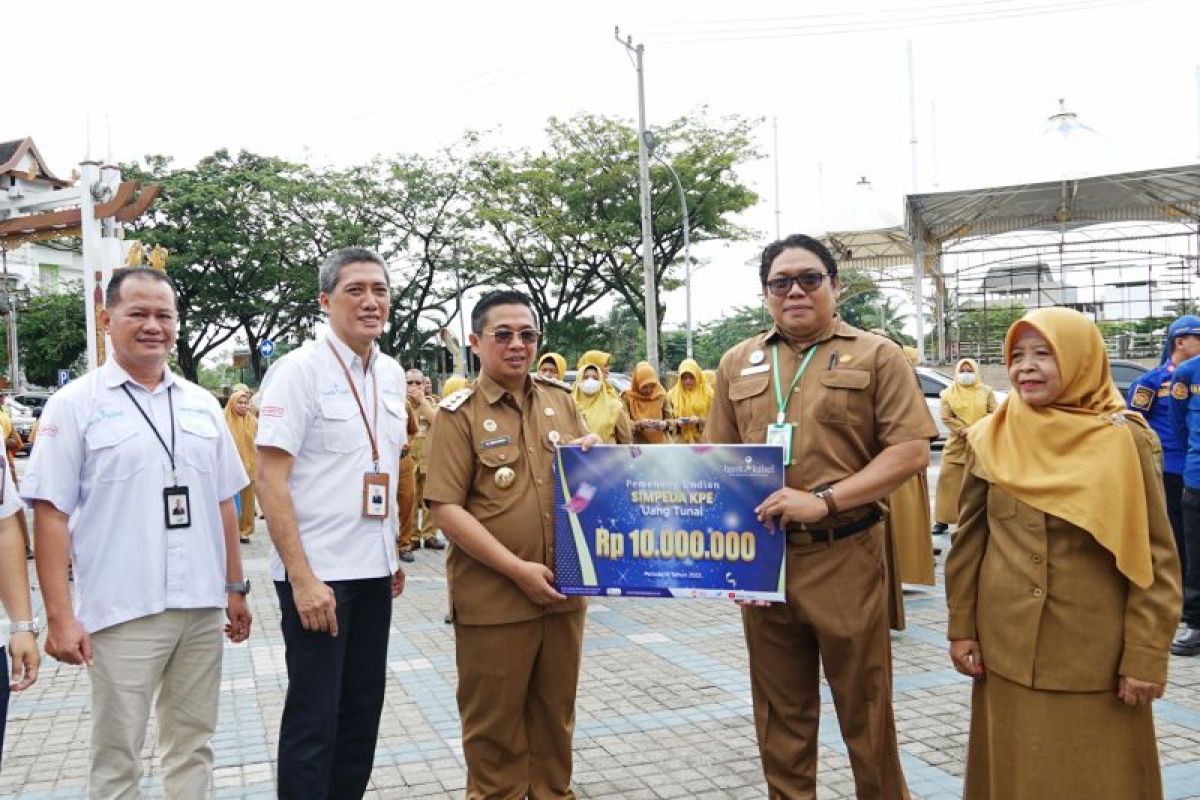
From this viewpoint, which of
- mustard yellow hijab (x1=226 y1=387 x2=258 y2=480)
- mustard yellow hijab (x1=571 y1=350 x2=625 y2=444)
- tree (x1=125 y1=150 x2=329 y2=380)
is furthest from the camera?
tree (x1=125 y1=150 x2=329 y2=380)

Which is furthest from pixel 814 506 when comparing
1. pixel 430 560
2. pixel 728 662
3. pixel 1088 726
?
pixel 430 560

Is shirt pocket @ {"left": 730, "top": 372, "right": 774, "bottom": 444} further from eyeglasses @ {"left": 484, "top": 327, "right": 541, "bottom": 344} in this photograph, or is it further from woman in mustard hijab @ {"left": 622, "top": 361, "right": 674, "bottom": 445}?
woman in mustard hijab @ {"left": 622, "top": 361, "right": 674, "bottom": 445}

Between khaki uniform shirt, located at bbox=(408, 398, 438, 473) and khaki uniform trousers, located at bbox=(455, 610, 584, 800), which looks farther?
khaki uniform shirt, located at bbox=(408, 398, 438, 473)

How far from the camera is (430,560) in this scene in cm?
959

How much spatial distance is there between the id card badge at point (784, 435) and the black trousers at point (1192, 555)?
378 centimetres

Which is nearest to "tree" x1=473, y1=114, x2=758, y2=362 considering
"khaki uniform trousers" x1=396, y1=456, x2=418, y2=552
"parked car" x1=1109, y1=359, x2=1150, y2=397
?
"parked car" x1=1109, y1=359, x2=1150, y2=397

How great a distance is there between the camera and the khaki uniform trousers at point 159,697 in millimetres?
2754

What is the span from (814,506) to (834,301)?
692 millimetres

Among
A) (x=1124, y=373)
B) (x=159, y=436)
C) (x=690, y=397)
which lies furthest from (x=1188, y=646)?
(x=1124, y=373)

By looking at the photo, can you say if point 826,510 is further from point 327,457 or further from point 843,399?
point 327,457

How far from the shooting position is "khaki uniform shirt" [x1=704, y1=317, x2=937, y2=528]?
116 inches

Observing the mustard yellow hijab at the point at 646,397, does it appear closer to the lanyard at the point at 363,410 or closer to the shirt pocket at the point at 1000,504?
the lanyard at the point at 363,410

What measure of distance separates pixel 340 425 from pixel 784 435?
4.61 ft

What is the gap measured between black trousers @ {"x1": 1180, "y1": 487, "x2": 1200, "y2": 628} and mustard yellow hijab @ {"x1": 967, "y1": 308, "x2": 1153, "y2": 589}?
346 centimetres
